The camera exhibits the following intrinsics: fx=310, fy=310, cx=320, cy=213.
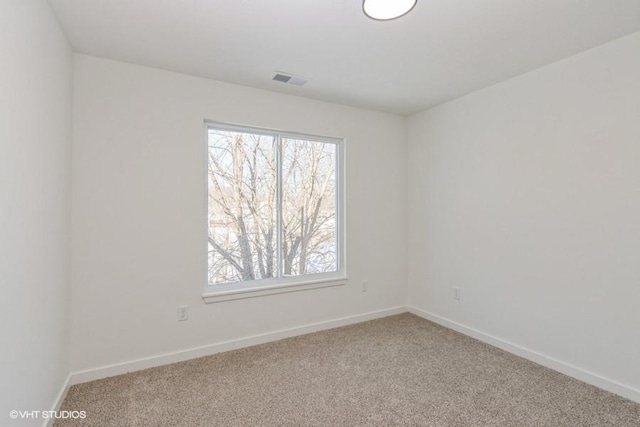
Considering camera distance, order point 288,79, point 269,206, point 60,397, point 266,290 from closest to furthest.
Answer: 1. point 60,397
2. point 288,79
3. point 266,290
4. point 269,206

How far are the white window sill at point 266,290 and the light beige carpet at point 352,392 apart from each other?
0.48m

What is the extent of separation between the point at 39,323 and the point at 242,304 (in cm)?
149

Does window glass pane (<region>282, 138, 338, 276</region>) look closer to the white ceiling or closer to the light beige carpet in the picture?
the white ceiling

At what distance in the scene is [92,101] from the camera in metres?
2.33

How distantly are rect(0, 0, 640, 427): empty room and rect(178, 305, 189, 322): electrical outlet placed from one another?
0.05m

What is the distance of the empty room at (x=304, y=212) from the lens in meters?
1.80

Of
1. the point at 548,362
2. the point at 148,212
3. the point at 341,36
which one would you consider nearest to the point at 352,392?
the point at 548,362

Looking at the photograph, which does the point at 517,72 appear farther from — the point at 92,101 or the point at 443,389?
the point at 92,101

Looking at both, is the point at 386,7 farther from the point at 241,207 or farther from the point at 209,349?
the point at 209,349

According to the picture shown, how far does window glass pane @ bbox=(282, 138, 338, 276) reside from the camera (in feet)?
10.7

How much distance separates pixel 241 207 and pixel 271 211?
31cm

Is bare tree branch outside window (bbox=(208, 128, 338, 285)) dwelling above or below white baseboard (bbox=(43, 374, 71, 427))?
above

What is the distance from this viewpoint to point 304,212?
3.36 m

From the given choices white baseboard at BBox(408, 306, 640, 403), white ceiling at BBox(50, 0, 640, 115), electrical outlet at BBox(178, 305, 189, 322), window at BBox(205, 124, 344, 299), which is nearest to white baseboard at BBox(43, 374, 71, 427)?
electrical outlet at BBox(178, 305, 189, 322)
